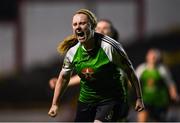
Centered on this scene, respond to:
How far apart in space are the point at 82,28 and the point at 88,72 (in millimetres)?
410

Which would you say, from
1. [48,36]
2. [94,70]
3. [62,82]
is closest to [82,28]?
[94,70]

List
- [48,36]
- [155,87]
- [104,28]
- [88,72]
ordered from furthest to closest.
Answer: [48,36]
[155,87]
[104,28]
[88,72]

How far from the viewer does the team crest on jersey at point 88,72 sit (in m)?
7.31

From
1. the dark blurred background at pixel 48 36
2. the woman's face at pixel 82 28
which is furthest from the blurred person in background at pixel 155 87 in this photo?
the dark blurred background at pixel 48 36

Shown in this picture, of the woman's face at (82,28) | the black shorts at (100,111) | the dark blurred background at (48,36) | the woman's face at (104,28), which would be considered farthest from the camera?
the dark blurred background at (48,36)

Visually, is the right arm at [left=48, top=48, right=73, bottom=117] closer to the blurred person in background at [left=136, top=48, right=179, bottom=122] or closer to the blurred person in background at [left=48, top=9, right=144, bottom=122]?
the blurred person in background at [left=48, top=9, right=144, bottom=122]

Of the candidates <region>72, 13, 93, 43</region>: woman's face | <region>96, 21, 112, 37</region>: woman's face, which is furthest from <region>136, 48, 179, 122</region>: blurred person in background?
<region>72, 13, 93, 43</region>: woman's face

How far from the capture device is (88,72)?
24.0 ft

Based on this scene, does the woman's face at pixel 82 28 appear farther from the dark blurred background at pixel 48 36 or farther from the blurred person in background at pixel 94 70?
the dark blurred background at pixel 48 36

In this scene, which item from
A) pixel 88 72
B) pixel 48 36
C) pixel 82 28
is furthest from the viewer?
pixel 48 36

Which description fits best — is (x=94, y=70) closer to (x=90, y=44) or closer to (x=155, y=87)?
(x=90, y=44)

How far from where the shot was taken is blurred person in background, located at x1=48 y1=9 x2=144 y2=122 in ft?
23.9

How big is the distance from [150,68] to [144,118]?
32.8 inches

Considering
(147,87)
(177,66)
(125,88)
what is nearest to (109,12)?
(177,66)
